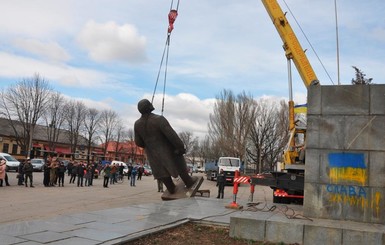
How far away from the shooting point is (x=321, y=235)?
730cm

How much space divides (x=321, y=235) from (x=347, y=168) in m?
1.75

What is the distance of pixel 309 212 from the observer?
8.45 m

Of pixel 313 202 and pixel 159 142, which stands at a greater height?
pixel 159 142

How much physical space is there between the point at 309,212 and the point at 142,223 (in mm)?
3549

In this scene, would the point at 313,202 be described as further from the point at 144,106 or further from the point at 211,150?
the point at 211,150

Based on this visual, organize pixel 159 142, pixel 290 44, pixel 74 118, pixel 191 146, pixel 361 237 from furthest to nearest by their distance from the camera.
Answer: pixel 191 146, pixel 74 118, pixel 290 44, pixel 159 142, pixel 361 237

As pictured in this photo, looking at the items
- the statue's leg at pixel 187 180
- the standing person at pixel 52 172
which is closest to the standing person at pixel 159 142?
the statue's leg at pixel 187 180

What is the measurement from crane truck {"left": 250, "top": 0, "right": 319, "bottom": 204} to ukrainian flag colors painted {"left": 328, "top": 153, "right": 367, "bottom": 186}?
21.3ft

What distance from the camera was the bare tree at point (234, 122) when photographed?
55.6 m

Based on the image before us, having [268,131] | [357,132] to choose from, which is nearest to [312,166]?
[357,132]

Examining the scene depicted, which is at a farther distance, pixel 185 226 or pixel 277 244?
pixel 185 226

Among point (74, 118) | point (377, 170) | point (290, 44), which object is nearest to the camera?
point (377, 170)

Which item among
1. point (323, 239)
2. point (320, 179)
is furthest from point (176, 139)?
point (323, 239)

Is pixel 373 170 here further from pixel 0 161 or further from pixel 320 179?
pixel 0 161
